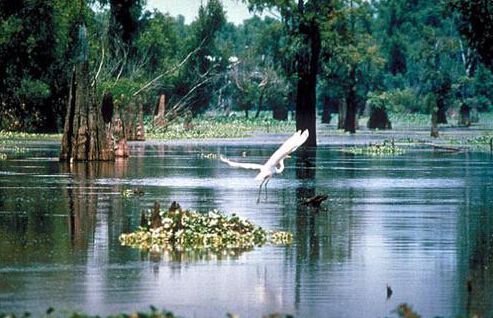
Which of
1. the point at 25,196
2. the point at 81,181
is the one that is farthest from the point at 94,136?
the point at 25,196

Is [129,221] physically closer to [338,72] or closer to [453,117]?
[338,72]

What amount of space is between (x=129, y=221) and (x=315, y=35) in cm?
4568

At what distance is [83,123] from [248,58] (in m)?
83.2

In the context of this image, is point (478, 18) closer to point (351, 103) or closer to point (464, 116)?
point (351, 103)

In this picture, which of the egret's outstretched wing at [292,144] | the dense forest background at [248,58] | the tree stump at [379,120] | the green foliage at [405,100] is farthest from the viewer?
the green foliage at [405,100]

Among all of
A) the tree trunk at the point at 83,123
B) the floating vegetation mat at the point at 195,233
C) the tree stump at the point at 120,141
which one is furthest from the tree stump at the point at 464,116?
the floating vegetation mat at the point at 195,233

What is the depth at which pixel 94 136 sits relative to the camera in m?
49.0

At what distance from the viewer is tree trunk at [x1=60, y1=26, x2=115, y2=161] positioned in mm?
48375

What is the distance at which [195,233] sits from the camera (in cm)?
2306

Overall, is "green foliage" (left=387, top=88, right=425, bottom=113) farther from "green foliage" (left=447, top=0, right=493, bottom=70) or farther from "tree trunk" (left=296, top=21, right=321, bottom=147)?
"green foliage" (left=447, top=0, right=493, bottom=70)

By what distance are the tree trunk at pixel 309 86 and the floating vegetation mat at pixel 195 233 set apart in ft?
154

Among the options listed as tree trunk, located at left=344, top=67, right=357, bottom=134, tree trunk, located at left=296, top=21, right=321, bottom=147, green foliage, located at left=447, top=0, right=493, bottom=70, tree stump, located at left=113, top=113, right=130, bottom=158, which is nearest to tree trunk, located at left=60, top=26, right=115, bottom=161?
tree stump, located at left=113, top=113, right=130, bottom=158

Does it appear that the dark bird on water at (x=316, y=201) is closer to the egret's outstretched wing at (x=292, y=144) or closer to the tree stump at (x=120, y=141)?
the egret's outstretched wing at (x=292, y=144)

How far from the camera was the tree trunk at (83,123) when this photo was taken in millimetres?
48375
